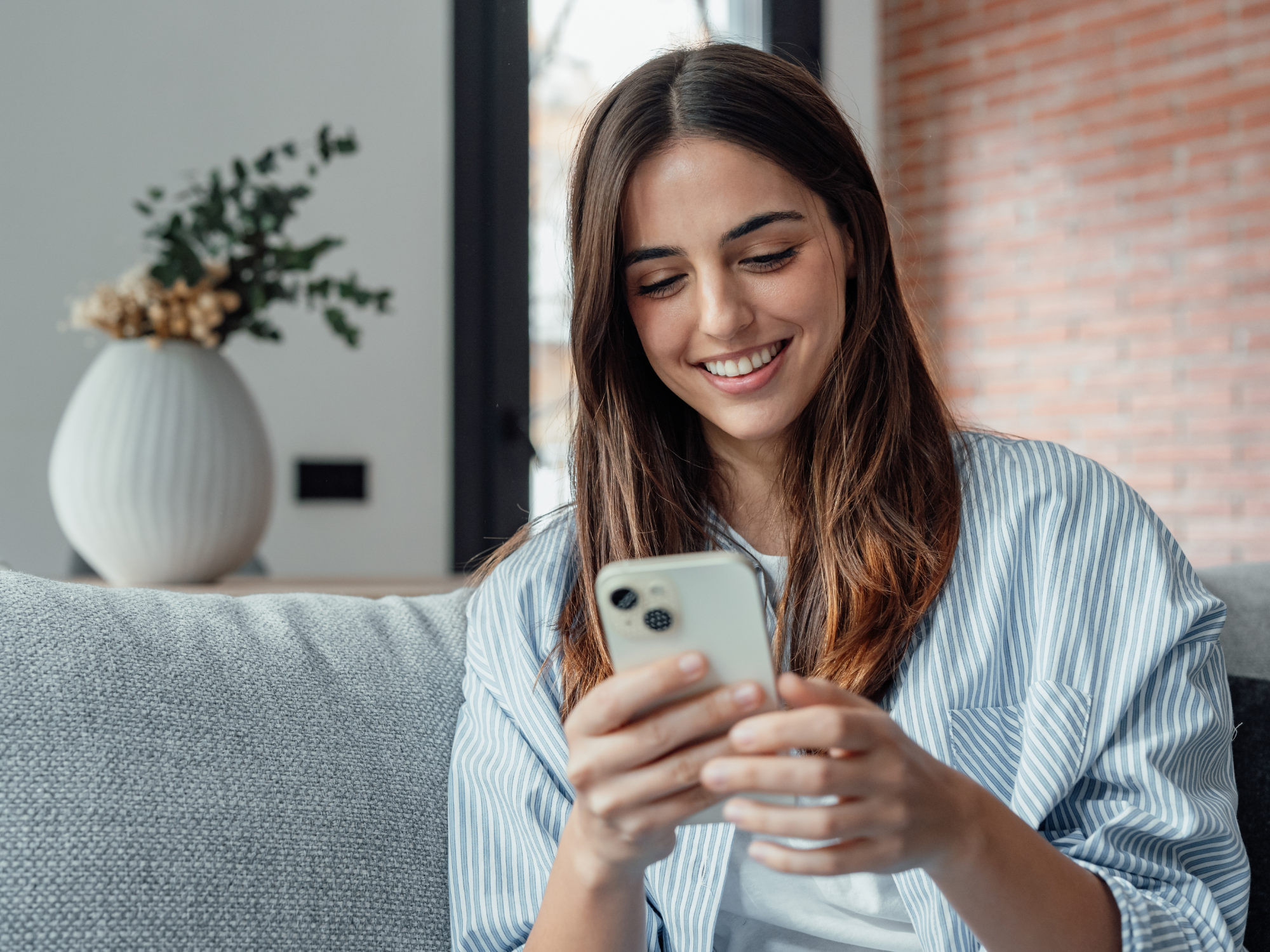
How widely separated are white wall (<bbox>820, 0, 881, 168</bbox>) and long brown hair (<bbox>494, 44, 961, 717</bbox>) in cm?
264

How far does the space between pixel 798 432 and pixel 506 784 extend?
437mm

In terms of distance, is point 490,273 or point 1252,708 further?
point 490,273

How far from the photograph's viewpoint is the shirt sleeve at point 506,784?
3.11 ft

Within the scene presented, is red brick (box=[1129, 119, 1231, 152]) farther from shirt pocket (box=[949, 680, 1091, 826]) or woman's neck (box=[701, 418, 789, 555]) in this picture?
shirt pocket (box=[949, 680, 1091, 826])

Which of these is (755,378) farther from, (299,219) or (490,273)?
(490,273)

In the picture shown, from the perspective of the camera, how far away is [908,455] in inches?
42.9

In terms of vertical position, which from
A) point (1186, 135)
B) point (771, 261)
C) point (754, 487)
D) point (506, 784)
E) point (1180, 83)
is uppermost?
point (1180, 83)

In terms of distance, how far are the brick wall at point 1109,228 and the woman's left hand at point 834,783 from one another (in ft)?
8.65

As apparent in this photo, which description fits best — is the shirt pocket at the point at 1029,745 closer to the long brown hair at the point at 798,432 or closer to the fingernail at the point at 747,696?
the long brown hair at the point at 798,432

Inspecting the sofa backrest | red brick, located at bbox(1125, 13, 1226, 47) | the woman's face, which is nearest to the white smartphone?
the woman's face

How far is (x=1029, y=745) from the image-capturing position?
0.89 metres

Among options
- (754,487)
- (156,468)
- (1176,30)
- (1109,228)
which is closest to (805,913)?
(754,487)

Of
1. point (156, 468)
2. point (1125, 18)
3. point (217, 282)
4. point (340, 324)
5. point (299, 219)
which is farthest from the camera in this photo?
point (1125, 18)

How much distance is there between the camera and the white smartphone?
0.60 meters
